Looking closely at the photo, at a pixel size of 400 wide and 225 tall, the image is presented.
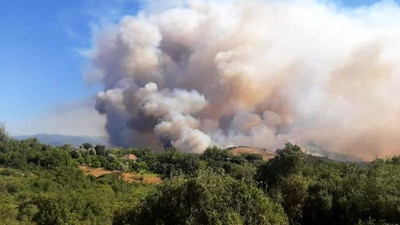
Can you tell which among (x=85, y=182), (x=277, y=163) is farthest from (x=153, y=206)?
(x=85, y=182)

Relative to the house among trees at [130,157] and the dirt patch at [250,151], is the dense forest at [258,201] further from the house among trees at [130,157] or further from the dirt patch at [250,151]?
the dirt patch at [250,151]

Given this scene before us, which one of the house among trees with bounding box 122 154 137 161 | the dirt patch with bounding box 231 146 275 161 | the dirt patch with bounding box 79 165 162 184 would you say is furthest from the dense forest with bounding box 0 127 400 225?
the dirt patch with bounding box 231 146 275 161

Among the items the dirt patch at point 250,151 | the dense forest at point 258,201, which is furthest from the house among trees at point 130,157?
the dense forest at point 258,201

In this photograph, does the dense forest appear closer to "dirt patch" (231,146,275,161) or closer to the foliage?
the foliage

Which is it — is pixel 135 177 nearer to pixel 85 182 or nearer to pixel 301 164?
pixel 85 182

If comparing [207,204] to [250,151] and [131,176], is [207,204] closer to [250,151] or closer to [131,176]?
[131,176]

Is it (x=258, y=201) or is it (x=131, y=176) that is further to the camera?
(x=131, y=176)

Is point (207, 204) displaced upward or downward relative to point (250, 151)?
downward

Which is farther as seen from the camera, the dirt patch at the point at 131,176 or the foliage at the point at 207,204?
the dirt patch at the point at 131,176

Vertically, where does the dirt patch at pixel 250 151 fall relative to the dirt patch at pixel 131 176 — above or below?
above

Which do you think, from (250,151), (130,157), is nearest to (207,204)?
(130,157)

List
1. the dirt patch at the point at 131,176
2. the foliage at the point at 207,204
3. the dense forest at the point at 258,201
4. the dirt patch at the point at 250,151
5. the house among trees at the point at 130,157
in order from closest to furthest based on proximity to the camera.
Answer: the foliage at the point at 207,204
the dense forest at the point at 258,201
the dirt patch at the point at 131,176
the house among trees at the point at 130,157
the dirt patch at the point at 250,151

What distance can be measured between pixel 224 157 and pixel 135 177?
1488 inches

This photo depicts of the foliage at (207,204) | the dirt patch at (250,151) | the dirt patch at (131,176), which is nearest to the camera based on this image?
the foliage at (207,204)
